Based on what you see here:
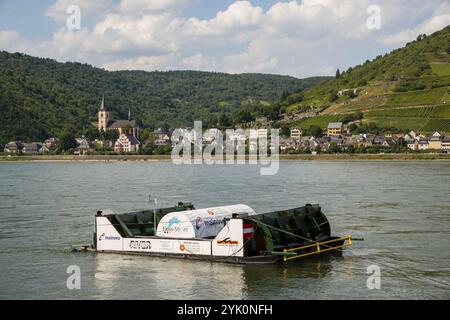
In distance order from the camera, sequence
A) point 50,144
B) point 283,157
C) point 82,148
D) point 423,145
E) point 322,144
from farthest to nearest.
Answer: point 50,144, point 82,148, point 322,144, point 283,157, point 423,145

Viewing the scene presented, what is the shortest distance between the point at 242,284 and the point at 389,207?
78.5 ft

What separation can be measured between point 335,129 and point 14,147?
8922 cm

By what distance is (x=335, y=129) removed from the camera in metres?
178

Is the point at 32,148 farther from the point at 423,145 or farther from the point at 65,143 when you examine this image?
the point at 423,145

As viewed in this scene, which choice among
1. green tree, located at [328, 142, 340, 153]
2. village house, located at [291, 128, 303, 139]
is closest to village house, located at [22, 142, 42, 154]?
village house, located at [291, 128, 303, 139]

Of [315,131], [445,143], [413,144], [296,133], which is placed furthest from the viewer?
[296,133]

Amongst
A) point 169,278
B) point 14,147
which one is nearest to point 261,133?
point 14,147

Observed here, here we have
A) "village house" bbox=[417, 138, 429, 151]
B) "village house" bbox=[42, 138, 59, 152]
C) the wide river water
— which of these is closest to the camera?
the wide river water

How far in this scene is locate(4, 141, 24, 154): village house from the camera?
18362 centimetres

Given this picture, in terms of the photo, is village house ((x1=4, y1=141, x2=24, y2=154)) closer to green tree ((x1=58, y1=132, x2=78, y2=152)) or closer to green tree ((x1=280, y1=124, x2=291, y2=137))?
green tree ((x1=58, y1=132, x2=78, y2=152))

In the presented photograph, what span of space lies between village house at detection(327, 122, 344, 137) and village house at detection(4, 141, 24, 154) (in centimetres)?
8560
